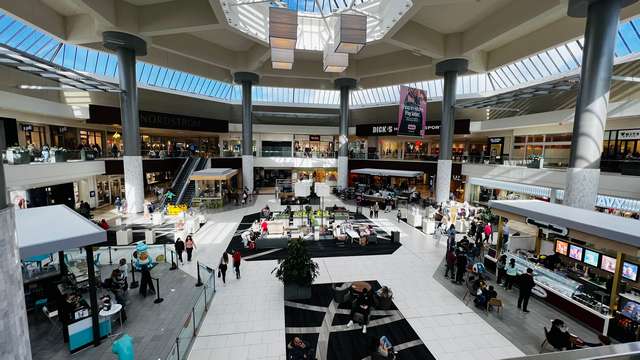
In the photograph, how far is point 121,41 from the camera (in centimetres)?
1858

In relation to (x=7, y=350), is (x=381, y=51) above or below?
above

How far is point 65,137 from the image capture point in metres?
23.7

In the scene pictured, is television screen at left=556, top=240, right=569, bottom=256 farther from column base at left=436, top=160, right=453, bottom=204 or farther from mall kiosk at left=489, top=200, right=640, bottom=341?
column base at left=436, top=160, right=453, bottom=204

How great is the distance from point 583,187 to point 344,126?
21679 millimetres

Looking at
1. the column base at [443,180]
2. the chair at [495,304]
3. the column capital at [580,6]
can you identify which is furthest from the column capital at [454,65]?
the chair at [495,304]

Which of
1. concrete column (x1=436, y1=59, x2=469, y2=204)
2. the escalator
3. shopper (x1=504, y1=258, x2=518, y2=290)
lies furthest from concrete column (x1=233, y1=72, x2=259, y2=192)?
shopper (x1=504, y1=258, x2=518, y2=290)

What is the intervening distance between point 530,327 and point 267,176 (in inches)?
1305

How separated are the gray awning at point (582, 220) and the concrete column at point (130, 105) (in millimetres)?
22175

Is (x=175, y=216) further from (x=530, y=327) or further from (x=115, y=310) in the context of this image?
(x=530, y=327)

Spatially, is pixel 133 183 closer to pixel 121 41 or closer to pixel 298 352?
pixel 121 41

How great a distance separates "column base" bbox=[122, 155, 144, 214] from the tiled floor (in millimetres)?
9463

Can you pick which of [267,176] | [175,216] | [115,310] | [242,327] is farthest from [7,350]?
[267,176]

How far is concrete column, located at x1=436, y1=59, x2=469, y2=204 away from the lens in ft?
74.8

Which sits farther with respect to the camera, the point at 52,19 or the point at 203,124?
the point at 203,124
